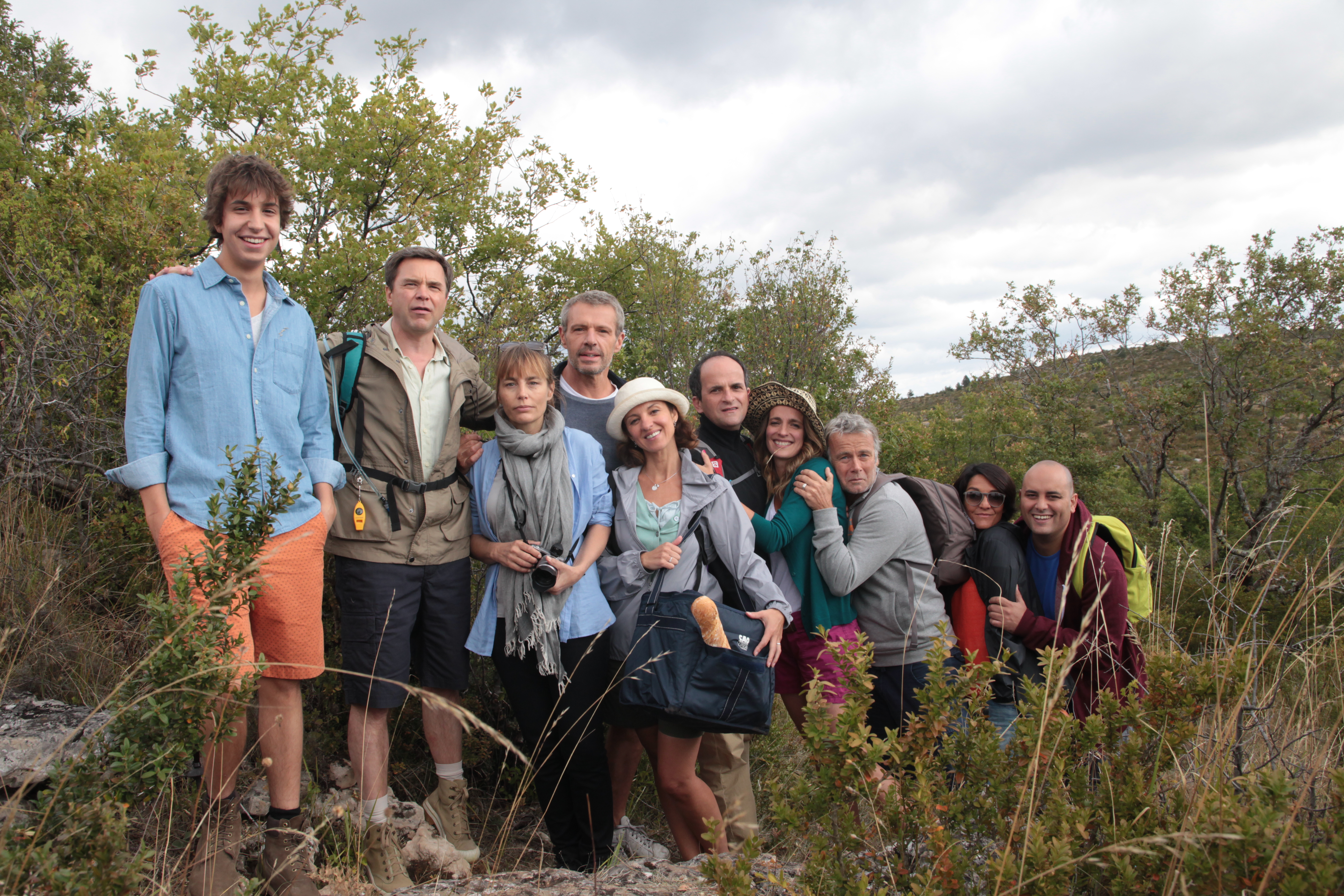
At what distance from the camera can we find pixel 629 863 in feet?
9.43

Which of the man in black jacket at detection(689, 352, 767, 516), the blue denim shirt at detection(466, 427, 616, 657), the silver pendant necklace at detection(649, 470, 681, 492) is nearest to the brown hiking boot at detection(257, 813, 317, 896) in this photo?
the blue denim shirt at detection(466, 427, 616, 657)

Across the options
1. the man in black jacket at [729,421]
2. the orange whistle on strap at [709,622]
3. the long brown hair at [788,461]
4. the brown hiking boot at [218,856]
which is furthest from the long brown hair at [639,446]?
the brown hiking boot at [218,856]

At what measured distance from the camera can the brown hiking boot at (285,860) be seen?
97.7 inches

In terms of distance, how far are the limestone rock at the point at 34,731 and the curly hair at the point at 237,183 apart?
1.85 metres

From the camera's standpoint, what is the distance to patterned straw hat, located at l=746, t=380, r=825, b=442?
3.67 m

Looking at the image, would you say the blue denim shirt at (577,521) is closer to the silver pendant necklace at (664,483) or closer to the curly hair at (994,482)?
the silver pendant necklace at (664,483)

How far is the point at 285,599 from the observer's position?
2684mm

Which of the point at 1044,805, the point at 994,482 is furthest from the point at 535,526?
the point at 994,482

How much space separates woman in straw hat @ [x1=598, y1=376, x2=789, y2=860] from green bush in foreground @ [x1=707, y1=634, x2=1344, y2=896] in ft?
2.63

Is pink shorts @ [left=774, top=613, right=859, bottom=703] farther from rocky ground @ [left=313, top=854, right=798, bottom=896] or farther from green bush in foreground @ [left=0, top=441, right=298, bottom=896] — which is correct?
green bush in foreground @ [left=0, top=441, right=298, bottom=896]

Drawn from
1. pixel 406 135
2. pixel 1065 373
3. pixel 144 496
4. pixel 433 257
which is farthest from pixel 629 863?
pixel 1065 373

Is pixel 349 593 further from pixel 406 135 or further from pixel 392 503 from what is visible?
pixel 406 135

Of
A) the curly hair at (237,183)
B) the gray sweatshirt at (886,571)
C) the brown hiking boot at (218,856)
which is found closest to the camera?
the brown hiking boot at (218,856)

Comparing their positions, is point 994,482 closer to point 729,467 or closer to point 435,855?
point 729,467
